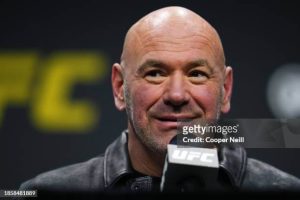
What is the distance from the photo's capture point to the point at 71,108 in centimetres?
255

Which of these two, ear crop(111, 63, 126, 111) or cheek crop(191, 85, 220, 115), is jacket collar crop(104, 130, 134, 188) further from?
cheek crop(191, 85, 220, 115)

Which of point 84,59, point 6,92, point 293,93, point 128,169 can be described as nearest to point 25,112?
point 6,92

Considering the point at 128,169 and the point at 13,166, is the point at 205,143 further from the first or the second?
the point at 13,166

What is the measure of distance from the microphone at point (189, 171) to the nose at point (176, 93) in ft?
1.76

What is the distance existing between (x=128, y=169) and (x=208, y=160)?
30.5 inches

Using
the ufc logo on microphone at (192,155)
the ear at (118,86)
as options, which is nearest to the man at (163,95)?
the ear at (118,86)

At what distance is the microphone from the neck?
656 millimetres

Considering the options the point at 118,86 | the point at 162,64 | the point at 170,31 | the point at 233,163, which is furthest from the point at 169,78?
the point at 233,163

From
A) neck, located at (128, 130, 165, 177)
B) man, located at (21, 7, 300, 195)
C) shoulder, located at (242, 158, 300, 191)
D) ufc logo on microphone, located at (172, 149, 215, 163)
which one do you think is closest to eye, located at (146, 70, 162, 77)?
man, located at (21, 7, 300, 195)

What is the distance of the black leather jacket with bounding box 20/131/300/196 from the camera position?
6.66ft

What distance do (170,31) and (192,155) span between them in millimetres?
748

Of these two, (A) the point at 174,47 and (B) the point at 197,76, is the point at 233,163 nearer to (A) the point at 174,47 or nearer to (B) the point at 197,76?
(B) the point at 197,76

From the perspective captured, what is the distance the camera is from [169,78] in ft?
6.20

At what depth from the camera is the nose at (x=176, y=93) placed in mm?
1836
